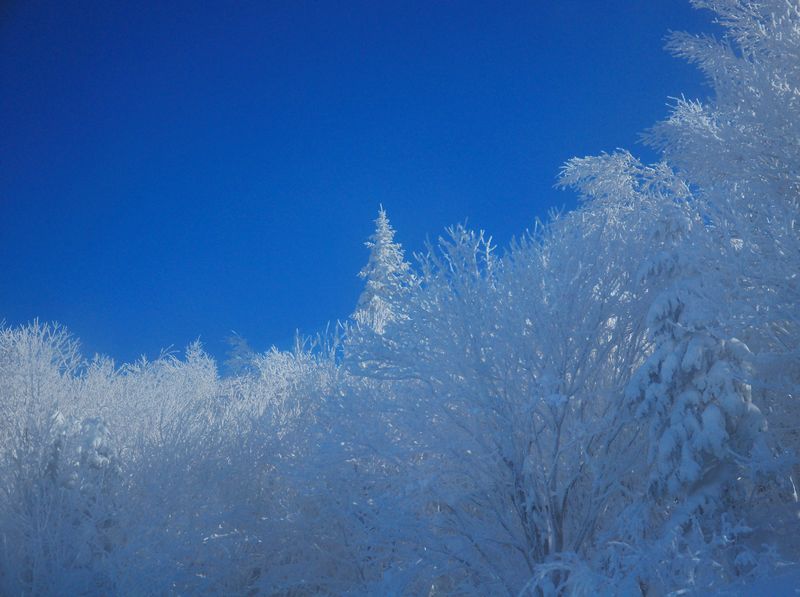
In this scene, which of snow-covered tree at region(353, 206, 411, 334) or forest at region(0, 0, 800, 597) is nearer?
forest at region(0, 0, 800, 597)

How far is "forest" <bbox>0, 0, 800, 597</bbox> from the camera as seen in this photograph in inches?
381

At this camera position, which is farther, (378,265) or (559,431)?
(378,265)

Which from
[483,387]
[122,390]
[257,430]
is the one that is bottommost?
[483,387]

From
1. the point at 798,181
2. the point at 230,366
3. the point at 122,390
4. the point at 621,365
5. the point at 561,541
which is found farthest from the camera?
the point at 230,366

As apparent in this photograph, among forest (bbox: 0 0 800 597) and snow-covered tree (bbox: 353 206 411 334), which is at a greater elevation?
snow-covered tree (bbox: 353 206 411 334)

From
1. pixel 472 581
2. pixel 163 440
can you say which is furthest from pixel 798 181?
pixel 163 440

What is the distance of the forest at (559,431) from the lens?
967 centimetres

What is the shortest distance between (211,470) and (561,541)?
40.4 feet

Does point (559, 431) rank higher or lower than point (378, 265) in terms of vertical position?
lower

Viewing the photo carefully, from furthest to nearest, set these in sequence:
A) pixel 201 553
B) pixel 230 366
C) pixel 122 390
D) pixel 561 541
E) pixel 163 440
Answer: pixel 230 366
pixel 122 390
pixel 163 440
pixel 201 553
pixel 561 541

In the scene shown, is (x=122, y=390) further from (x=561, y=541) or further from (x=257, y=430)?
(x=561, y=541)

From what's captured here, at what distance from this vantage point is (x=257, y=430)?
2077cm

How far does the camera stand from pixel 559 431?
12.5 meters

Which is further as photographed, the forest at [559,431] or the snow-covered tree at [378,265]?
the snow-covered tree at [378,265]
